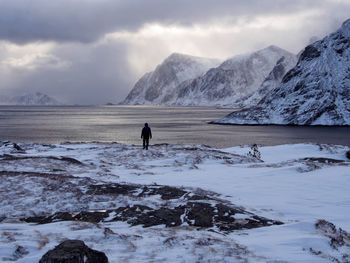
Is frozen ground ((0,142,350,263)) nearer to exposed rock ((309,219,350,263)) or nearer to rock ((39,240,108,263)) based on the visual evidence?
exposed rock ((309,219,350,263))

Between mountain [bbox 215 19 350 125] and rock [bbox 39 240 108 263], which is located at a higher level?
mountain [bbox 215 19 350 125]

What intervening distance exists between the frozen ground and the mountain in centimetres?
10041

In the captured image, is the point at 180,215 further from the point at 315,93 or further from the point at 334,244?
the point at 315,93

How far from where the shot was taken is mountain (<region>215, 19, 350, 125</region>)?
108438 mm

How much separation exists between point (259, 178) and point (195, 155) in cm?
993

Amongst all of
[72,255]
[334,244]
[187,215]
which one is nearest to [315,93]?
[187,215]

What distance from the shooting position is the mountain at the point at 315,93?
10844cm

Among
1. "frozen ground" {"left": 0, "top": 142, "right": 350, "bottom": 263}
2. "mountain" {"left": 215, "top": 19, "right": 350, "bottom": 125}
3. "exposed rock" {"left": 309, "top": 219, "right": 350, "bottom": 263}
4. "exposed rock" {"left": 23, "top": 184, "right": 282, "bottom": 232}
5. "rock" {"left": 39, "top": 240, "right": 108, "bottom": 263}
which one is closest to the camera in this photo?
"rock" {"left": 39, "top": 240, "right": 108, "bottom": 263}

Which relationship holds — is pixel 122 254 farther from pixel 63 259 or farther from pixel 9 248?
pixel 9 248

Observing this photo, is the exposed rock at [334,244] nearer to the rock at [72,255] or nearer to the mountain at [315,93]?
the rock at [72,255]

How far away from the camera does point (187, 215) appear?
31.8 ft

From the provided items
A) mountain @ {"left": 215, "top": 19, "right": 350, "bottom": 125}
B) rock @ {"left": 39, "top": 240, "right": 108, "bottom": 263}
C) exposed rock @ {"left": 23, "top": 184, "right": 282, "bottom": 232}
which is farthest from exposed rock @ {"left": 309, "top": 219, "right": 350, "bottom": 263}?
mountain @ {"left": 215, "top": 19, "right": 350, "bottom": 125}

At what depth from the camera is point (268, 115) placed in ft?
385

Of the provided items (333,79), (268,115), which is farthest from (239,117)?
(333,79)
